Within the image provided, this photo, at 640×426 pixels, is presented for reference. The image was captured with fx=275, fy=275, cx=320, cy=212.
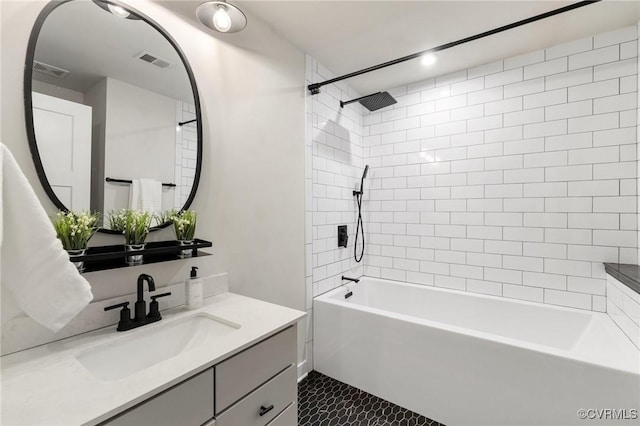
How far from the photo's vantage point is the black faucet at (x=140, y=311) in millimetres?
1126

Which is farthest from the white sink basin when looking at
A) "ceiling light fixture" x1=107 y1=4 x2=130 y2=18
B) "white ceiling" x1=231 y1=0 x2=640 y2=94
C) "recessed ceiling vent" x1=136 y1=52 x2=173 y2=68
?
"white ceiling" x1=231 y1=0 x2=640 y2=94

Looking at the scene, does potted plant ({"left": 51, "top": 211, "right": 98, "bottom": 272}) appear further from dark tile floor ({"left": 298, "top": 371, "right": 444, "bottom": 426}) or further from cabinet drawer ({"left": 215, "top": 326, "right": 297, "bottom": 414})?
dark tile floor ({"left": 298, "top": 371, "right": 444, "bottom": 426})

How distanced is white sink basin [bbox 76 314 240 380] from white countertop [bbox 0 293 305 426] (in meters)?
0.02

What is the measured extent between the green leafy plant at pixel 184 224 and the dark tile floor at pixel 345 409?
1411 millimetres

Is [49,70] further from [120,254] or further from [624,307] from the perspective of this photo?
[624,307]

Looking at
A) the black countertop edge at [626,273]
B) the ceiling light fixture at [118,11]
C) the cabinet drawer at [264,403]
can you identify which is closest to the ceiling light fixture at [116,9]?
the ceiling light fixture at [118,11]

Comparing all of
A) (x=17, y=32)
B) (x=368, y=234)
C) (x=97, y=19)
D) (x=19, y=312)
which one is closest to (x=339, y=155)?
(x=368, y=234)

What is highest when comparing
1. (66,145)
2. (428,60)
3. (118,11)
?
(428,60)

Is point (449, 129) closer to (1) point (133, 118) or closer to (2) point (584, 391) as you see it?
(2) point (584, 391)

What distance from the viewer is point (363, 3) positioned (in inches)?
68.2

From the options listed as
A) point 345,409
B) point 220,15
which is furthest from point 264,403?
point 220,15

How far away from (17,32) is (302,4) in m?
1.41

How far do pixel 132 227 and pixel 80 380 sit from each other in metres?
0.57

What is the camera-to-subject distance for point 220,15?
1.37 meters
